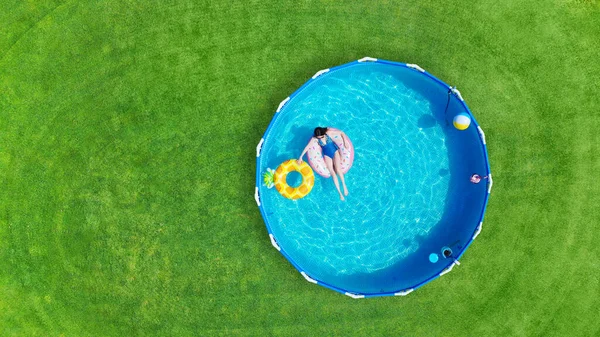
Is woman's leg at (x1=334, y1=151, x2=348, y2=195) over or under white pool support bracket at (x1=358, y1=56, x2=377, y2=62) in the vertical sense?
under

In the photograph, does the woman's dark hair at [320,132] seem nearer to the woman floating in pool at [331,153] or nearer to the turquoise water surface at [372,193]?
the woman floating in pool at [331,153]

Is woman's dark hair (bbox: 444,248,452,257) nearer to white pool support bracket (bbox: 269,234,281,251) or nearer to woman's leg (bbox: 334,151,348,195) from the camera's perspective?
woman's leg (bbox: 334,151,348,195)

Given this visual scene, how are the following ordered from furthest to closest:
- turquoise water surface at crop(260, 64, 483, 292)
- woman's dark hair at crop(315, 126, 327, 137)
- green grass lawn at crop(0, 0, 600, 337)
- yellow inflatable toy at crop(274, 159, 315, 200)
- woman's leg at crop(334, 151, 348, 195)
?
turquoise water surface at crop(260, 64, 483, 292), green grass lawn at crop(0, 0, 600, 337), yellow inflatable toy at crop(274, 159, 315, 200), woman's leg at crop(334, 151, 348, 195), woman's dark hair at crop(315, 126, 327, 137)

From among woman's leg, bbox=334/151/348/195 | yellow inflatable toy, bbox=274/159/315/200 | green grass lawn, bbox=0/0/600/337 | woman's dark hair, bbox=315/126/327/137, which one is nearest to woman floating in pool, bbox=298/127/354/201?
woman's leg, bbox=334/151/348/195

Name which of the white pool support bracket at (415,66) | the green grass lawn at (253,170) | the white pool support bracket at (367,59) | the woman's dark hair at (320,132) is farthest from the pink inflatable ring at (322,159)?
the white pool support bracket at (415,66)

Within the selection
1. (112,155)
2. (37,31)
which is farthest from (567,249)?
(37,31)

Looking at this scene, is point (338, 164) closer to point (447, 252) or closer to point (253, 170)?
point (253, 170)

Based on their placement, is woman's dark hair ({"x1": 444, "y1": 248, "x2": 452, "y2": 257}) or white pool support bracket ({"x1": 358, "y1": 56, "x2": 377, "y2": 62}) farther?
woman's dark hair ({"x1": 444, "y1": 248, "x2": 452, "y2": 257})
